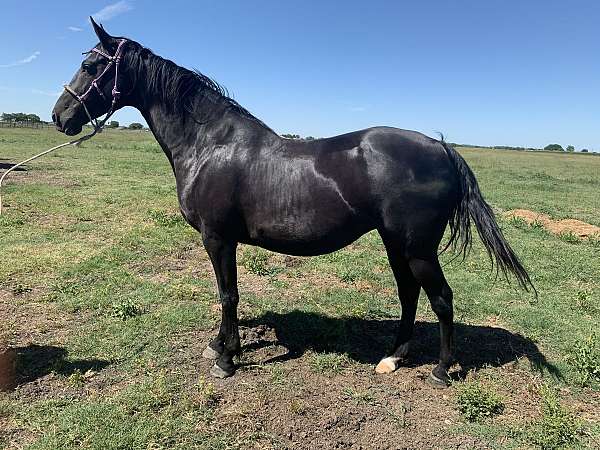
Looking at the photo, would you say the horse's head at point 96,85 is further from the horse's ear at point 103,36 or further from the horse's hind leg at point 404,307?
the horse's hind leg at point 404,307

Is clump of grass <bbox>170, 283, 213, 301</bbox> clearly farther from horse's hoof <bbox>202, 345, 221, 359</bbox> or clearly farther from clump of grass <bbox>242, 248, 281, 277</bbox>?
horse's hoof <bbox>202, 345, 221, 359</bbox>

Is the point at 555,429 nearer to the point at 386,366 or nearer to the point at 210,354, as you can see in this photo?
the point at 386,366

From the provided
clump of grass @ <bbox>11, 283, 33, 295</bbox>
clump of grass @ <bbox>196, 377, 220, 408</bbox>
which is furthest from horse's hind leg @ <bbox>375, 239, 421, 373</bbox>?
clump of grass @ <bbox>11, 283, 33, 295</bbox>

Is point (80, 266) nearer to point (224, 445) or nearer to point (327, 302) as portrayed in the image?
point (327, 302)

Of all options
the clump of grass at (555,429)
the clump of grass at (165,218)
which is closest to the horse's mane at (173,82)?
the clump of grass at (555,429)

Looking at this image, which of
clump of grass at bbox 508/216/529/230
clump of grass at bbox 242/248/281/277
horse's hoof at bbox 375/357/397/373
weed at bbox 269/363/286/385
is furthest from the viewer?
clump of grass at bbox 508/216/529/230

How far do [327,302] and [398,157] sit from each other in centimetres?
259

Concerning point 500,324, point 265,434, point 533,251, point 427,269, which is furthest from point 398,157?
point 533,251

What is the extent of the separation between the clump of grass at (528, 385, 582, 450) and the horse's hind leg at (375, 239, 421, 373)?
127 centimetres

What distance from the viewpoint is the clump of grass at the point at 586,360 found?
12.8 feet

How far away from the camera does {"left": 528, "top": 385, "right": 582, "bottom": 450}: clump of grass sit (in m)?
3.05

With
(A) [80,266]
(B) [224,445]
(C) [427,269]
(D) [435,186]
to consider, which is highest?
(D) [435,186]

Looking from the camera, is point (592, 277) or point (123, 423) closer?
point (123, 423)

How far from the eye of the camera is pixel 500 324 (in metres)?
5.13
